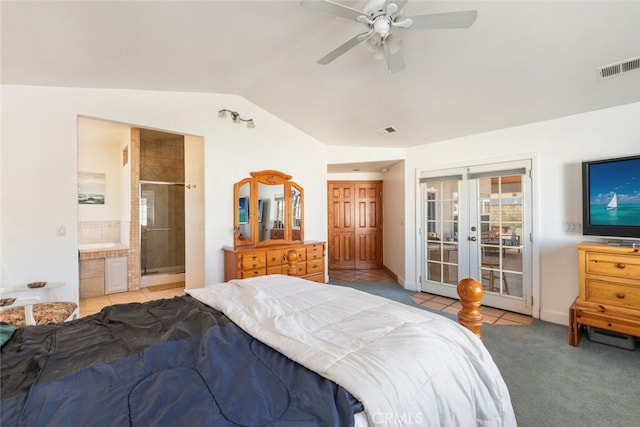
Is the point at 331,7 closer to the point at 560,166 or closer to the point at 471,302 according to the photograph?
the point at 471,302

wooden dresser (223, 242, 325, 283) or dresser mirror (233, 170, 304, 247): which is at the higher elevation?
dresser mirror (233, 170, 304, 247)

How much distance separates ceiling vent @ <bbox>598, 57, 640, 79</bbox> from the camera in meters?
2.28

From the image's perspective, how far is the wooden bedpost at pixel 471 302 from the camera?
55.4 inches

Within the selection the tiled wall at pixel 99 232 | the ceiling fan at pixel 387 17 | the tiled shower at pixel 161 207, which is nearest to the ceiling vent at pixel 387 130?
the ceiling fan at pixel 387 17

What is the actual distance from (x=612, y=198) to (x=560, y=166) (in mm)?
609

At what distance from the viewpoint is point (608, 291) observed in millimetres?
2566

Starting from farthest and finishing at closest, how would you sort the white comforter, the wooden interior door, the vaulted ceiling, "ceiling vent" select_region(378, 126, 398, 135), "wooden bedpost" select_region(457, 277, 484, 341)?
the wooden interior door, "ceiling vent" select_region(378, 126, 398, 135), the vaulted ceiling, "wooden bedpost" select_region(457, 277, 484, 341), the white comforter

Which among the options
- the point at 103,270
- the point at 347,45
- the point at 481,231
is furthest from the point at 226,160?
the point at 481,231

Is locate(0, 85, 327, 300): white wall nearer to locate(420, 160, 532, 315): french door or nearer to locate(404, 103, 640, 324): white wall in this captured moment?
locate(420, 160, 532, 315): french door

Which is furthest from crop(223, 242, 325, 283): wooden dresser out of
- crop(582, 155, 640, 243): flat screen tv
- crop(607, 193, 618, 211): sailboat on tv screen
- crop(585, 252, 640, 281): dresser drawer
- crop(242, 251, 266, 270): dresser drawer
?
crop(607, 193, 618, 211): sailboat on tv screen

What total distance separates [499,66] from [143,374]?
10.5 feet

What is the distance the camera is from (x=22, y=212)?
2.55 m

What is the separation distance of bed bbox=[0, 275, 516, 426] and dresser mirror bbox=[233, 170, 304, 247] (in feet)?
7.93

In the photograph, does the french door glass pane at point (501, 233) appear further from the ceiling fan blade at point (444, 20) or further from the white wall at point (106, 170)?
the white wall at point (106, 170)
